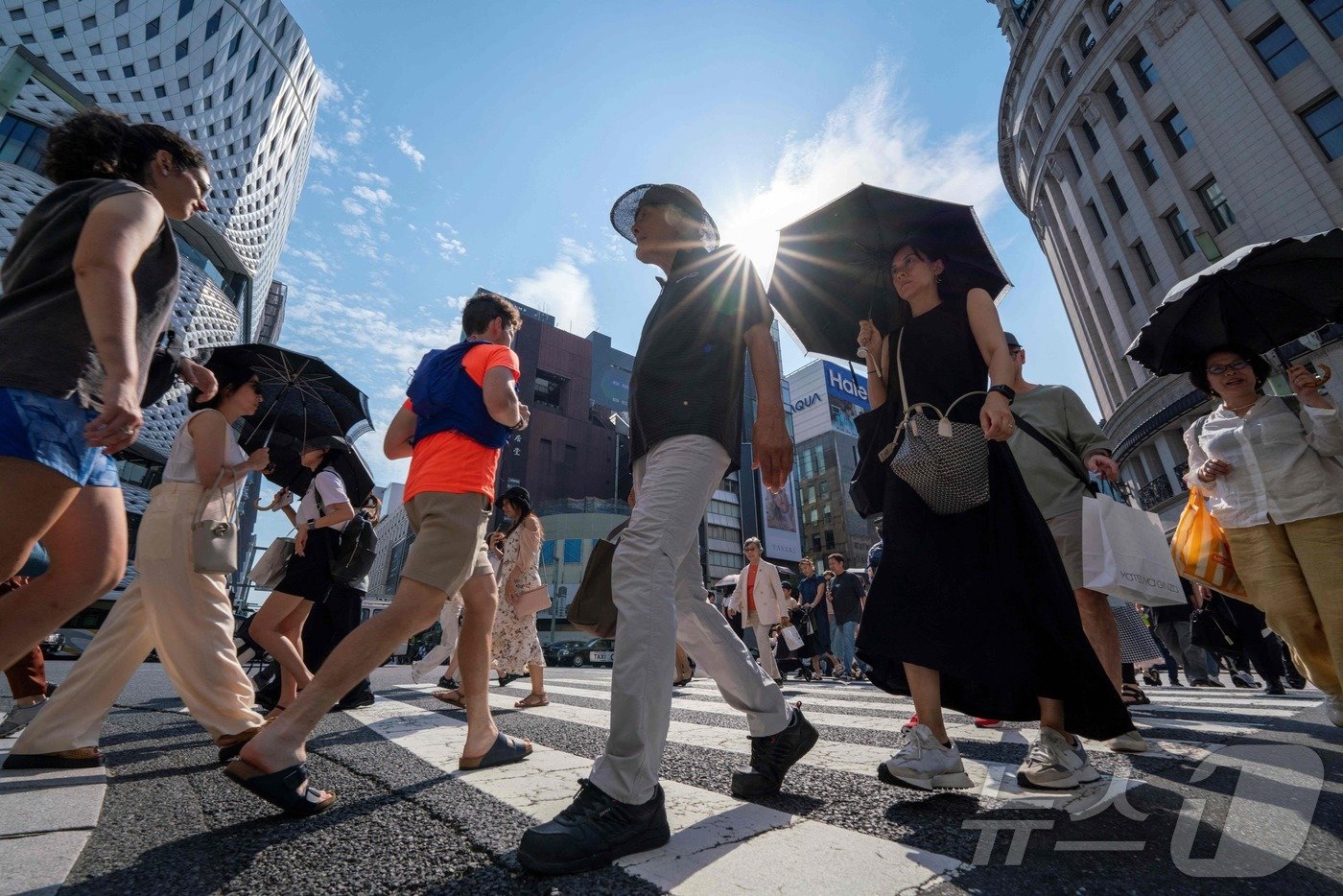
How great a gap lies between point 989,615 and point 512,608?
452 centimetres

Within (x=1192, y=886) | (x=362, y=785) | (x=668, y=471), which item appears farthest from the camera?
(x=362, y=785)

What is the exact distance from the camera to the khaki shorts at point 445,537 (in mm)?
2100

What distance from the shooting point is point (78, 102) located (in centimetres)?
4166

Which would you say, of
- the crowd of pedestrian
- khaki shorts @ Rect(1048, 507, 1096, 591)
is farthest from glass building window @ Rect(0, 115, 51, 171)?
khaki shorts @ Rect(1048, 507, 1096, 591)

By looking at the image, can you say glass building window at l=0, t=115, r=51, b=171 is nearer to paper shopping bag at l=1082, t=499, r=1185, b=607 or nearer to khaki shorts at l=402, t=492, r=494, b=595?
khaki shorts at l=402, t=492, r=494, b=595

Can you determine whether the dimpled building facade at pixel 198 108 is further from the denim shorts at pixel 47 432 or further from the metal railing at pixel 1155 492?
the metal railing at pixel 1155 492

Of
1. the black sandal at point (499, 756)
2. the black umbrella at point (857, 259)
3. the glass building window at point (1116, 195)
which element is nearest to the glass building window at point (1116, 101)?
the glass building window at point (1116, 195)

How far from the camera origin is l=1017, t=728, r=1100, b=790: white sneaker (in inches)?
67.5

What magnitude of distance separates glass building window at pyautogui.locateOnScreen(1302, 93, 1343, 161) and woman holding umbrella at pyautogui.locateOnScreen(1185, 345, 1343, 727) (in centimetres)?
2274

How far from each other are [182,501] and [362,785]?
61.2 inches

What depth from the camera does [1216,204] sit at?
2083 cm

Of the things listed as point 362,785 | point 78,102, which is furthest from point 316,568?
point 78,102

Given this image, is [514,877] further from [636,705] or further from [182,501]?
[182,501]

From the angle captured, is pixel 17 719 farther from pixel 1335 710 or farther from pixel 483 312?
pixel 1335 710
